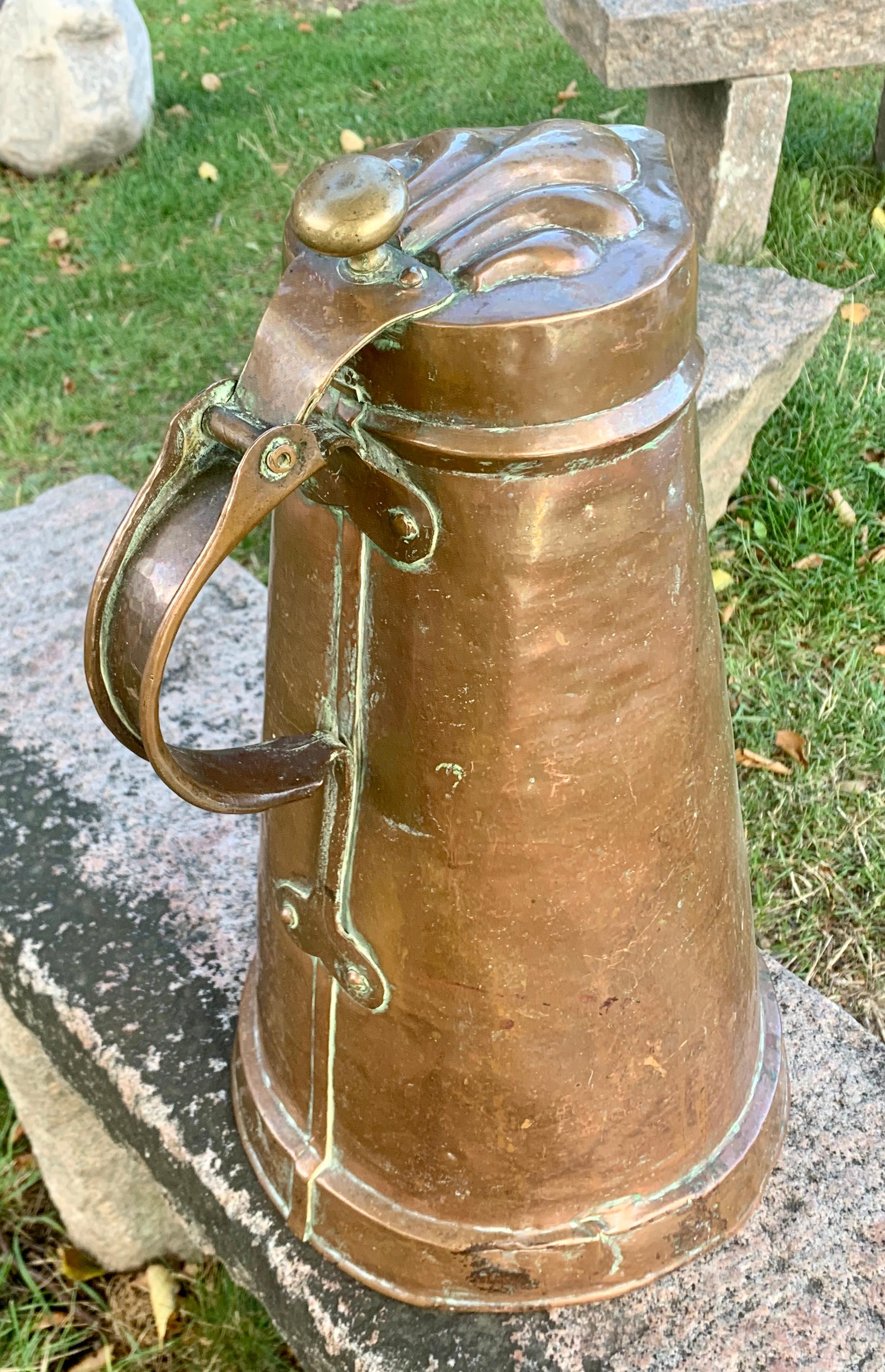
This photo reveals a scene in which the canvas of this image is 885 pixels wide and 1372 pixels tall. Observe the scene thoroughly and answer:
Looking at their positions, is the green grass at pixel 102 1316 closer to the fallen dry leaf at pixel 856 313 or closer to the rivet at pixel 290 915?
the rivet at pixel 290 915

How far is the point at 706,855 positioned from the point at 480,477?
1.38 ft

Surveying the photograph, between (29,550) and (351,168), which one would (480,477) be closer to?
(351,168)

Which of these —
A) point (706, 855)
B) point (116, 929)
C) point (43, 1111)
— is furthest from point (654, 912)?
point (43, 1111)

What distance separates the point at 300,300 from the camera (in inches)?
28.7

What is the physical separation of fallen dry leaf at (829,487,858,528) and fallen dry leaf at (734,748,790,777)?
0.71 metres

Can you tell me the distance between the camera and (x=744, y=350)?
2562mm

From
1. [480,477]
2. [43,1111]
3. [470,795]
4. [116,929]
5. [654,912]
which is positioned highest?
[480,477]

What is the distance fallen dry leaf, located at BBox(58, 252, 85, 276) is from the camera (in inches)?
162

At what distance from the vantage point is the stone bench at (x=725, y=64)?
293 centimetres

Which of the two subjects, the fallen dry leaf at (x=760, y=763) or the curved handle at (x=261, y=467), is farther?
the fallen dry leaf at (x=760, y=763)

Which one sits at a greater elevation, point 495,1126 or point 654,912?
point 654,912

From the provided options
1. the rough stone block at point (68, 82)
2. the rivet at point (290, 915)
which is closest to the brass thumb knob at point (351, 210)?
the rivet at point (290, 915)

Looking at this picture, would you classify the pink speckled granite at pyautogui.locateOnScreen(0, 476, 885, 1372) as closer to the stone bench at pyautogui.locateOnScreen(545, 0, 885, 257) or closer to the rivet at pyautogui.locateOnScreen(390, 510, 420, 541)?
the rivet at pyautogui.locateOnScreen(390, 510, 420, 541)

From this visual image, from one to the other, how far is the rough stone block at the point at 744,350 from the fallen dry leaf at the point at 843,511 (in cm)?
22
